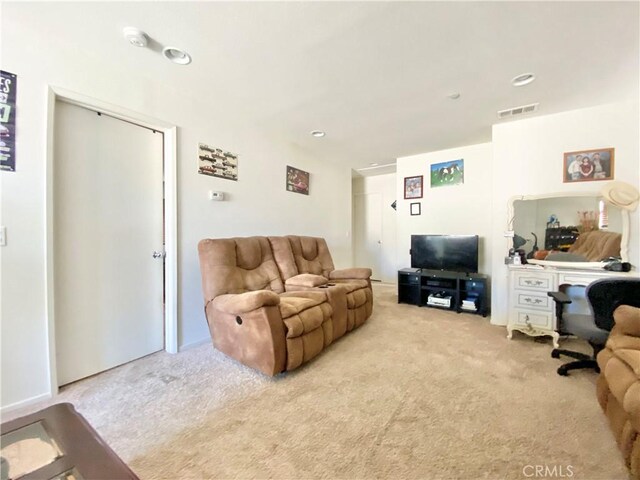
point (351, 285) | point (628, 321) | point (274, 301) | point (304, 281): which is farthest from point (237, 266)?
point (628, 321)

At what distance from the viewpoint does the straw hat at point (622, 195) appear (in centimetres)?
255

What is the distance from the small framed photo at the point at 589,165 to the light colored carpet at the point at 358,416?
1.85 metres

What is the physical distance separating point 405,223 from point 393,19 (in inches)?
128

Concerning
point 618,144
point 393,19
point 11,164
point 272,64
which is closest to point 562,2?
point 393,19

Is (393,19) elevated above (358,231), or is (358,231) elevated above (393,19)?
(393,19)

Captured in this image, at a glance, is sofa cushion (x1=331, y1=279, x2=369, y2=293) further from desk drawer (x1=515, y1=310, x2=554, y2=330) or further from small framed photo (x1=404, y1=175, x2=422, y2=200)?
small framed photo (x1=404, y1=175, x2=422, y2=200)

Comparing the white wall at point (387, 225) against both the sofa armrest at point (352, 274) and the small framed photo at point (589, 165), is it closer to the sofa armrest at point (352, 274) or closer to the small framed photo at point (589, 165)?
the sofa armrest at point (352, 274)

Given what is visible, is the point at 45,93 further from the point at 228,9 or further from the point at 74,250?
the point at 228,9

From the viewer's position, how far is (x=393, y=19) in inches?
63.5

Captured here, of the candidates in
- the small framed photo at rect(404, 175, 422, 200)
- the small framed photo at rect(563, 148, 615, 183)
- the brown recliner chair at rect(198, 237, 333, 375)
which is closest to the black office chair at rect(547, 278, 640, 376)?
the small framed photo at rect(563, 148, 615, 183)

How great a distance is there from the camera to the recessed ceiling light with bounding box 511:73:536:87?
85.7 inches

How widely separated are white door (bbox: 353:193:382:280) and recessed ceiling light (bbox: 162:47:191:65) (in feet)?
14.6

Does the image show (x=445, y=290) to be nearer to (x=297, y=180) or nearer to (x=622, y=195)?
(x=622, y=195)

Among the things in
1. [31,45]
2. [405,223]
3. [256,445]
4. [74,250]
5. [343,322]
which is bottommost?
[256,445]
